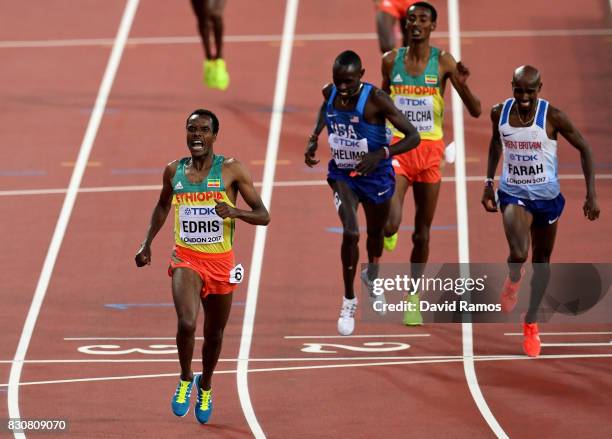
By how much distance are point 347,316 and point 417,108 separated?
1768 millimetres

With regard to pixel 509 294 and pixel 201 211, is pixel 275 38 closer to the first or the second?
pixel 509 294

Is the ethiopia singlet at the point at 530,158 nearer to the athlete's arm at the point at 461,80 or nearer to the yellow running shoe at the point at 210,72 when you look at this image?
the athlete's arm at the point at 461,80

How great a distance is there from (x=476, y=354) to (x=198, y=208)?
3.23 meters

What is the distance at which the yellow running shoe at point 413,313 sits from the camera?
14.0m

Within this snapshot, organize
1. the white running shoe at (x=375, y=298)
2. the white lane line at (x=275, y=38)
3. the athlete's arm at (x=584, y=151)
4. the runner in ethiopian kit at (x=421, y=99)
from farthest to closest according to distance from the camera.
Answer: the white lane line at (x=275, y=38)
the white running shoe at (x=375, y=298)
the runner in ethiopian kit at (x=421, y=99)
the athlete's arm at (x=584, y=151)

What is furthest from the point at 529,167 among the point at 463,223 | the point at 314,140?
the point at 463,223

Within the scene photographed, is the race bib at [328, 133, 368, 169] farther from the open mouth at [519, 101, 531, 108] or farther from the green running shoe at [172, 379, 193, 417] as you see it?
the green running shoe at [172, 379, 193, 417]

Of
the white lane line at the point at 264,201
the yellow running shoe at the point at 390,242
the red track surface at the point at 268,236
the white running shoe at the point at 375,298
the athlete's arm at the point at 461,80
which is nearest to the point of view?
the red track surface at the point at 268,236

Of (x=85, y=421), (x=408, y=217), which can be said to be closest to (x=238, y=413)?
(x=85, y=421)

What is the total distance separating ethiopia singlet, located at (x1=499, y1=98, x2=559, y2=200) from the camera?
40.5ft

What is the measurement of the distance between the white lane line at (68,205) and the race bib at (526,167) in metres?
4.04

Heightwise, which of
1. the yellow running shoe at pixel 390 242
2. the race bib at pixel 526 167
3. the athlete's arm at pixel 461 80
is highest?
the athlete's arm at pixel 461 80

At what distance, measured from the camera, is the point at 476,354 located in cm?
1324

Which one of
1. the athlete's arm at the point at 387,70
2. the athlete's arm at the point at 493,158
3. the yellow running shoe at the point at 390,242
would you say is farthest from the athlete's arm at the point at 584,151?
the yellow running shoe at the point at 390,242
